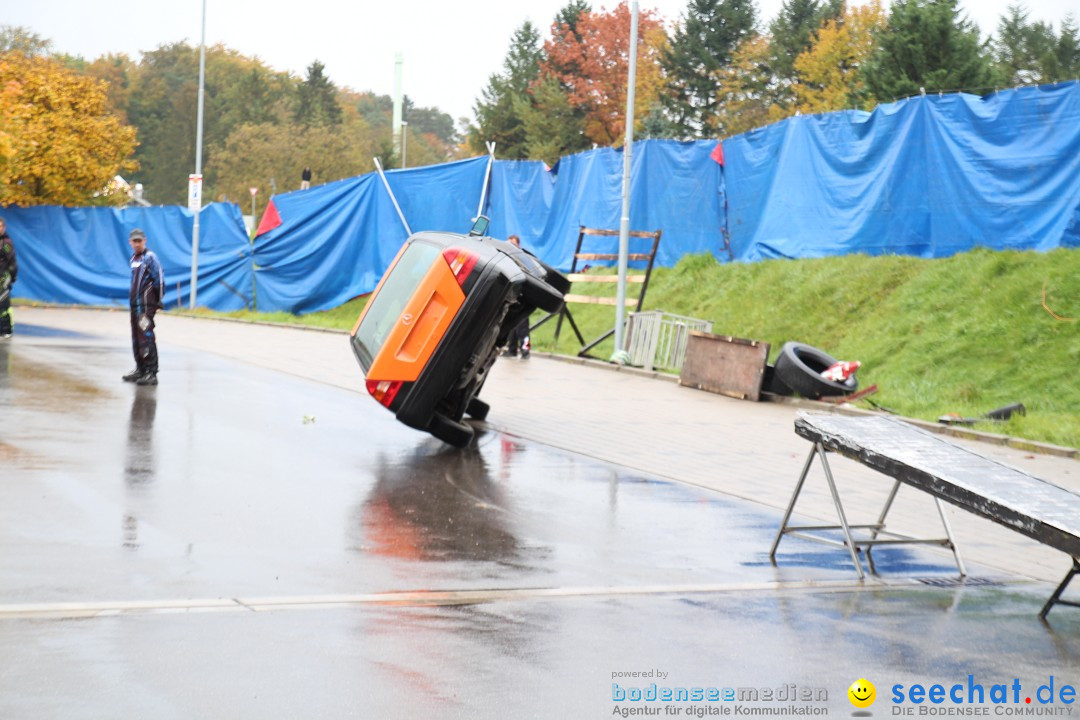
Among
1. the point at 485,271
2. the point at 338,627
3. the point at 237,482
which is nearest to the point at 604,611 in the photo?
the point at 338,627

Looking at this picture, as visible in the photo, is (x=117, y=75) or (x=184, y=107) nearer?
(x=184, y=107)

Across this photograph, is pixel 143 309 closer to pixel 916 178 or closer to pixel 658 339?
pixel 658 339

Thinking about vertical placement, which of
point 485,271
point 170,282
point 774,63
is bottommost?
point 170,282

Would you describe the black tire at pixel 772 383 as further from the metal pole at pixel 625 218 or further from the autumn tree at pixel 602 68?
the autumn tree at pixel 602 68

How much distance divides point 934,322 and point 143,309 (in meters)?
10.2

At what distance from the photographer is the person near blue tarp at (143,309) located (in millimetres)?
15188

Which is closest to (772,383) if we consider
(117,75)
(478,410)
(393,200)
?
(478,410)

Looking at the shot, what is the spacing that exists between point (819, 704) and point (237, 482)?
5.45 m

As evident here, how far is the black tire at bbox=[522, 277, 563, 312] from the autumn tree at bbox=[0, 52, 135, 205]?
92.8ft

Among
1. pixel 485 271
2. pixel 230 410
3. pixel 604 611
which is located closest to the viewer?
pixel 604 611

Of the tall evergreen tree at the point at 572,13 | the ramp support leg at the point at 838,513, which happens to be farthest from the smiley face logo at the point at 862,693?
the tall evergreen tree at the point at 572,13

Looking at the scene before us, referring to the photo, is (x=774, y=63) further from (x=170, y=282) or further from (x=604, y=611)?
(x=604, y=611)

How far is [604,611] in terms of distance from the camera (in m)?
6.24

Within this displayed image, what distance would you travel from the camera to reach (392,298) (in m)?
11.5
